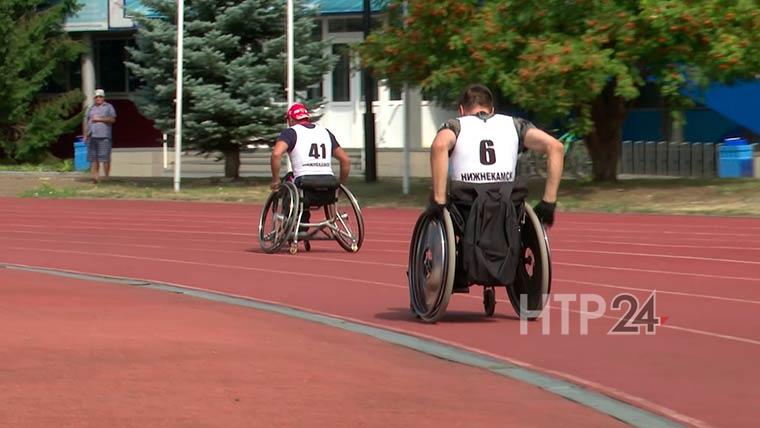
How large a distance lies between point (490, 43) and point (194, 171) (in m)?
15.9

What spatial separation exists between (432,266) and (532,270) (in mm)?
723

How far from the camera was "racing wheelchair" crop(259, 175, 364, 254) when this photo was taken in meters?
18.0

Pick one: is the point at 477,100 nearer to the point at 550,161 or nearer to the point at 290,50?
the point at 550,161

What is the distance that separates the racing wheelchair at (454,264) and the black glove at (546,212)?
74 millimetres

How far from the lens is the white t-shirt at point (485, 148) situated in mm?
11625

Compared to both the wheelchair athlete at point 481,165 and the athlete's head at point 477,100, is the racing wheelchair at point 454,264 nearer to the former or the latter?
the wheelchair athlete at point 481,165

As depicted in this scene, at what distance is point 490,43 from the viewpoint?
26000 millimetres

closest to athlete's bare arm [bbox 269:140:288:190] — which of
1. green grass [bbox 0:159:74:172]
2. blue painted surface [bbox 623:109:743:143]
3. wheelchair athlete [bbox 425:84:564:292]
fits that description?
wheelchair athlete [bbox 425:84:564:292]

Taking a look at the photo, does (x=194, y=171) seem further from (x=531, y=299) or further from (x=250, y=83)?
(x=531, y=299)

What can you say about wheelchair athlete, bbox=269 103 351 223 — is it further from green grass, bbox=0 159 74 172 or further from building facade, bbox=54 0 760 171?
green grass, bbox=0 159 74 172

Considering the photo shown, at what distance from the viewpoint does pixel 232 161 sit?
34062 millimetres

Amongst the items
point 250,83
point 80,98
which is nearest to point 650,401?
point 250,83

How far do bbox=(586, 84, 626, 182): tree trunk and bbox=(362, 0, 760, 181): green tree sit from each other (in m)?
1.97

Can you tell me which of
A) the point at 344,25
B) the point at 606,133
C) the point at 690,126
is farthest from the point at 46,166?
the point at 606,133
